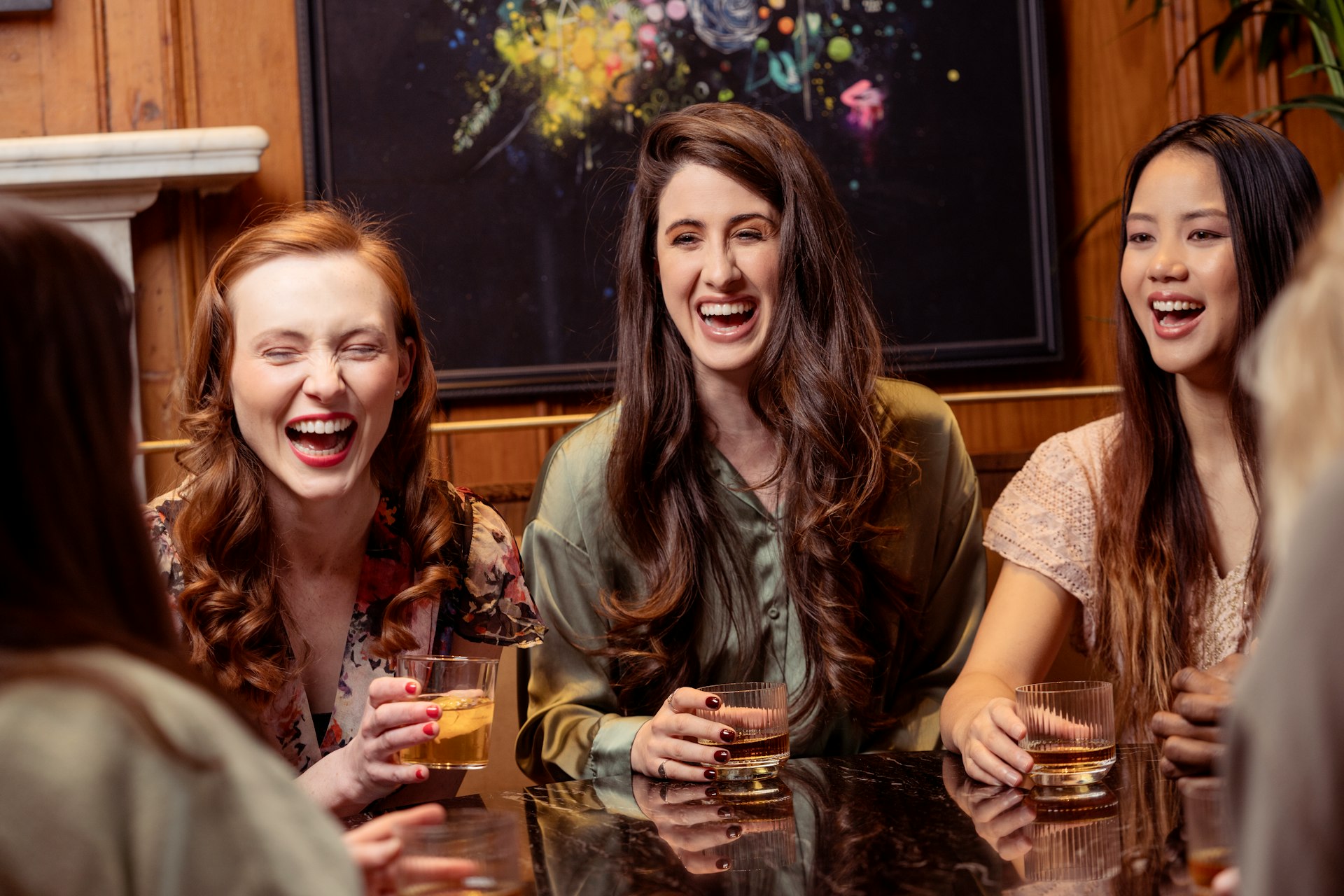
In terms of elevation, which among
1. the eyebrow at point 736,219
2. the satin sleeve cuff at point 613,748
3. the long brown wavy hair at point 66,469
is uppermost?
the eyebrow at point 736,219

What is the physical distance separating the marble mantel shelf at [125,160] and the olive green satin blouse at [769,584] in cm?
123

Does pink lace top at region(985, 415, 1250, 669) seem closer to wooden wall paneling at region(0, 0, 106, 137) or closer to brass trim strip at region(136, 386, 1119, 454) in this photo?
brass trim strip at region(136, 386, 1119, 454)

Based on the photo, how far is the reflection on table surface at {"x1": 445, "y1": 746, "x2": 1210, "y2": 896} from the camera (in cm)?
113

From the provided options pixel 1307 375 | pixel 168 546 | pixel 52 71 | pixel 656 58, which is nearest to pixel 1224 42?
pixel 656 58

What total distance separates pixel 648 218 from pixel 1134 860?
1.41 meters

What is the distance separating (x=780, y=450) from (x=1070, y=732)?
2.84 feet

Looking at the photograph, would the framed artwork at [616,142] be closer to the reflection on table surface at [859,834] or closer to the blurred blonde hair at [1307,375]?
the reflection on table surface at [859,834]

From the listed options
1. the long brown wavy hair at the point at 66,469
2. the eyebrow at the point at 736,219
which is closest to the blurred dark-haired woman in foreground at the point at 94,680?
the long brown wavy hair at the point at 66,469

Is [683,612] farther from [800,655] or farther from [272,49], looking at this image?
[272,49]

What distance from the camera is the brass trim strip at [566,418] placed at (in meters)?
3.21

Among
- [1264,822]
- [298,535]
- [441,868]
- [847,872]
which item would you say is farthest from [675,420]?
[1264,822]

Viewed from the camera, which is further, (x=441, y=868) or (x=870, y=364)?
(x=870, y=364)

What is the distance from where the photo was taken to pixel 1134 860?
1.16 m

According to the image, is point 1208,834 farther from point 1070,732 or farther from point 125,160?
point 125,160
